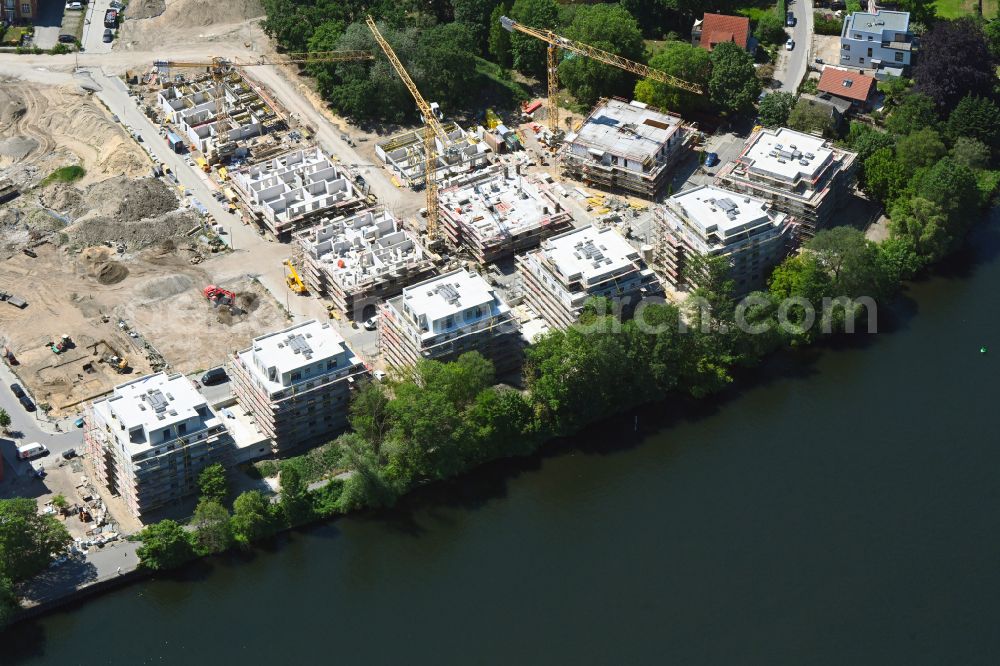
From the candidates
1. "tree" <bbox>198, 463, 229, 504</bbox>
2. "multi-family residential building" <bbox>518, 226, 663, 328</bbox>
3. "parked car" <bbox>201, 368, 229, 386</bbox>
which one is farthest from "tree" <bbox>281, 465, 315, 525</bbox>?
"multi-family residential building" <bbox>518, 226, 663, 328</bbox>

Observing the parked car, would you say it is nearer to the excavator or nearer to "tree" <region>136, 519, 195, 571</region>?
the excavator

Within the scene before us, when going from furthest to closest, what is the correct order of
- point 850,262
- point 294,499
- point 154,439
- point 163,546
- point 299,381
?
1. point 850,262
2. point 299,381
3. point 294,499
4. point 154,439
5. point 163,546

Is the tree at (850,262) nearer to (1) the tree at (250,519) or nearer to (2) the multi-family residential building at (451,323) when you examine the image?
(2) the multi-family residential building at (451,323)

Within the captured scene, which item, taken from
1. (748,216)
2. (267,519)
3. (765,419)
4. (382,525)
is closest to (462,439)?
(382,525)

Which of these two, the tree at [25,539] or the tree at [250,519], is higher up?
the tree at [25,539]

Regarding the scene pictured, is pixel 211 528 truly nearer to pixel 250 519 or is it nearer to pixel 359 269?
pixel 250 519

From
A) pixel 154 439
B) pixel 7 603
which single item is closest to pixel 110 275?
pixel 154 439

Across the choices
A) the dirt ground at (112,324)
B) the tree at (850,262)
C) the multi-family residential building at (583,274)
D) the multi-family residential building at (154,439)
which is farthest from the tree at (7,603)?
the tree at (850,262)

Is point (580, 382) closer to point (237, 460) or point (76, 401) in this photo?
point (237, 460)
